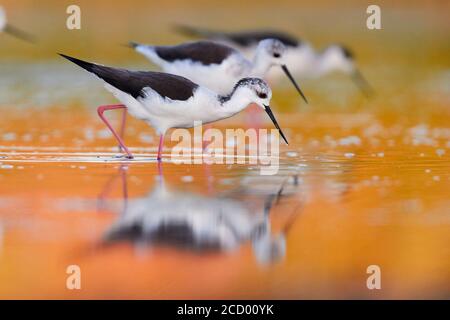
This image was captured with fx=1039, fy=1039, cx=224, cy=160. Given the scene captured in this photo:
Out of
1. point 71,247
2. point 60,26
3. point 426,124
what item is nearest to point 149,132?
point 426,124

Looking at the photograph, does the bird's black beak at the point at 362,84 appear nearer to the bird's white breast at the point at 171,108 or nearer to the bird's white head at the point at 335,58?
the bird's white head at the point at 335,58

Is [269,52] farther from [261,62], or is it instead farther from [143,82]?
[143,82]

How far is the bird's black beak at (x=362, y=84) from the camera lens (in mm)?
16969

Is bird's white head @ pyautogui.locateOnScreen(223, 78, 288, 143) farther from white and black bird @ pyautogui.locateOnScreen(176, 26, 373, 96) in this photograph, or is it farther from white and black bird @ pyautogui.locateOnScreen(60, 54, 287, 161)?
white and black bird @ pyautogui.locateOnScreen(176, 26, 373, 96)

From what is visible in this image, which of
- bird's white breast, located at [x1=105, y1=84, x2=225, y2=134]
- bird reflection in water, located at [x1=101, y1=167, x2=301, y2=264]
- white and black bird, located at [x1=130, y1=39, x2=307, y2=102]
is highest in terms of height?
white and black bird, located at [x1=130, y1=39, x2=307, y2=102]

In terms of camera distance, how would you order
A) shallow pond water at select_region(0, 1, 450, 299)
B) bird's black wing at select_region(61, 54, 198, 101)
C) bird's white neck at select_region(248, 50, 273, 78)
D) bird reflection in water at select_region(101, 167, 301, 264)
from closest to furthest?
shallow pond water at select_region(0, 1, 450, 299)
bird reflection in water at select_region(101, 167, 301, 264)
bird's black wing at select_region(61, 54, 198, 101)
bird's white neck at select_region(248, 50, 273, 78)

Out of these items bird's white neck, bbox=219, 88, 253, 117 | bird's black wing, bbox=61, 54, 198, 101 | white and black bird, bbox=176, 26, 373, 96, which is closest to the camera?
bird's black wing, bbox=61, 54, 198, 101

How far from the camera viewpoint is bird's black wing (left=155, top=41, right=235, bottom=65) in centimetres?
1174

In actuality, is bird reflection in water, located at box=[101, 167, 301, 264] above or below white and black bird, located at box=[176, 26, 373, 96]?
below

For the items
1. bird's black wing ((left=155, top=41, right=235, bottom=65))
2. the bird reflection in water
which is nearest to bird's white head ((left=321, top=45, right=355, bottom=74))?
bird's black wing ((left=155, top=41, right=235, bottom=65))

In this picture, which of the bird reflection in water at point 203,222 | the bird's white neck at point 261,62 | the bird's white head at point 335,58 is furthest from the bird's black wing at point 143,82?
the bird's white head at point 335,58

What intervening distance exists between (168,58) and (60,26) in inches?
524

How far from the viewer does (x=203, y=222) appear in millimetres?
6934

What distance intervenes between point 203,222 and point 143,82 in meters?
2.90
